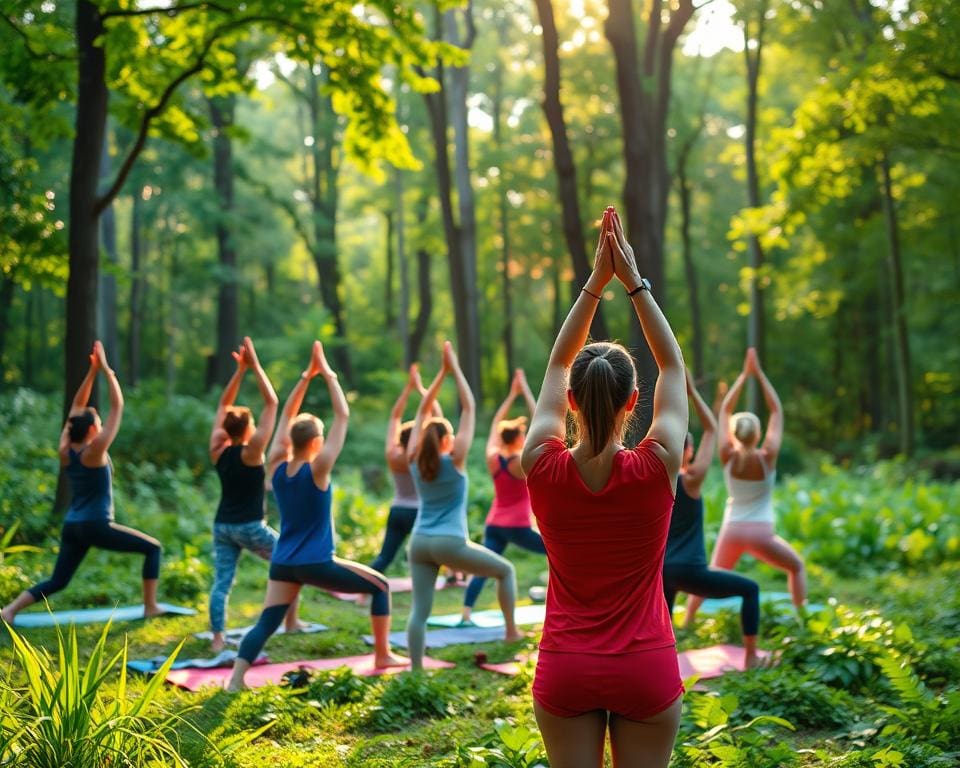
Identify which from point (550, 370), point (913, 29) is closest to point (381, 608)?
point (550, 370)

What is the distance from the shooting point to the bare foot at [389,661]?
24.6 ft

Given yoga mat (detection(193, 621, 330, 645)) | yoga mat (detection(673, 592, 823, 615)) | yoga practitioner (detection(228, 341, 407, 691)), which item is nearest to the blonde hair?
yoga mat (detection(673, 592, 823, 615))

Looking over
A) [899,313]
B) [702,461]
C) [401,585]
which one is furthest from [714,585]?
[899,313]

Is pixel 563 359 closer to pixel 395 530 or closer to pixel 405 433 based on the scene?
pixel 405 433

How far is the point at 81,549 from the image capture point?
8336 millimetres

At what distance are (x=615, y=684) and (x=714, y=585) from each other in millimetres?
4393

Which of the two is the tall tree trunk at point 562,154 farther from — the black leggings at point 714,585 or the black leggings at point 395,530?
the black leggings at point 714,585

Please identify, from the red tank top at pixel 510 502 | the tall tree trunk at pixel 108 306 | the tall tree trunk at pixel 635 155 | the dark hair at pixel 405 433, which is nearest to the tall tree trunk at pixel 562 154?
the tall tree trunk at pixel 635 155

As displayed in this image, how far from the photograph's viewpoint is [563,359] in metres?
3.45

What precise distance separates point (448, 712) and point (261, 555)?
94.1 inches

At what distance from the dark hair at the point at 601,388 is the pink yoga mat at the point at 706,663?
4250 millimetres

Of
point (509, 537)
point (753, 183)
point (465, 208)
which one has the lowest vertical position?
point (509, 537)

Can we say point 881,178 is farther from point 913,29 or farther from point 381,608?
point 381,608

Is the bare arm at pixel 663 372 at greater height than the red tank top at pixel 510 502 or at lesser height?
greater
